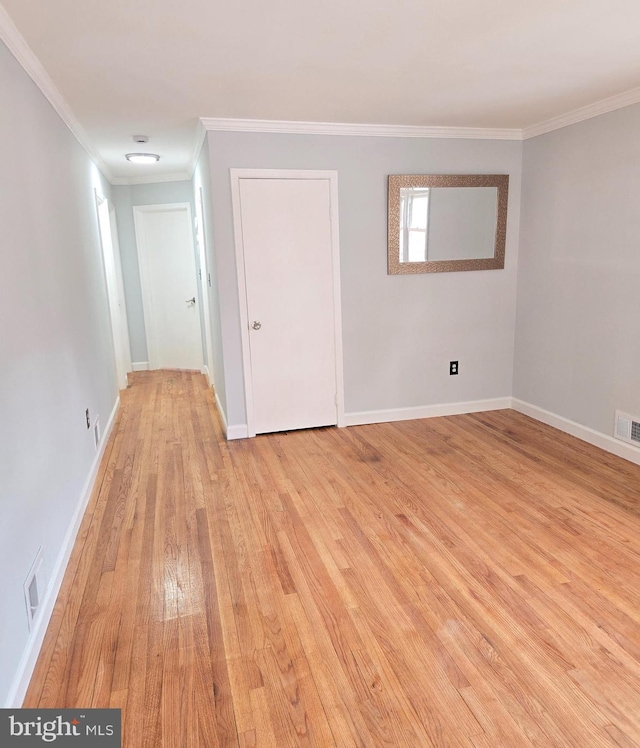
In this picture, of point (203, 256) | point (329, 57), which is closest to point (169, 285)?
point (203, 256)

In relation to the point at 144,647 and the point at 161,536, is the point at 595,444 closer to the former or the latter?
the point at 161,536

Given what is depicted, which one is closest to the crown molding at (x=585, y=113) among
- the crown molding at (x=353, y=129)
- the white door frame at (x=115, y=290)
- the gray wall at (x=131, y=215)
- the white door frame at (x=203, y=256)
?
the crown molding at (x=353, y=129)

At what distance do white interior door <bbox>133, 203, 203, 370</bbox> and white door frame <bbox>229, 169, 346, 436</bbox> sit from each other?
110 inches

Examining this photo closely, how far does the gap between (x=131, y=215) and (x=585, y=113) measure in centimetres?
497

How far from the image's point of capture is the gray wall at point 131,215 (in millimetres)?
6316

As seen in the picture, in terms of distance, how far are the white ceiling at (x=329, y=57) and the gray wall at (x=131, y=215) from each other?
2608mm

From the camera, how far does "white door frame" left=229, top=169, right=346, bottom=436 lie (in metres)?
3.77

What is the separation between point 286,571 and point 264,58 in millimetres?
2383

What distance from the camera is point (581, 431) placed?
3848 mm

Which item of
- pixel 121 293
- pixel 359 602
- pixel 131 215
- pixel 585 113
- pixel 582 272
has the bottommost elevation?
pixel 359 602

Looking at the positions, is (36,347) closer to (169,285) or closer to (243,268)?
(243,268)

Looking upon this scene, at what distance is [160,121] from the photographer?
3.60 m

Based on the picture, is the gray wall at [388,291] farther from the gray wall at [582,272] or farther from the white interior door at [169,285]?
the white interior door at [169,285]

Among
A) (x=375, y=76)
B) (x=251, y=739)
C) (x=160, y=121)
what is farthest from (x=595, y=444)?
(x=160, y=121)
